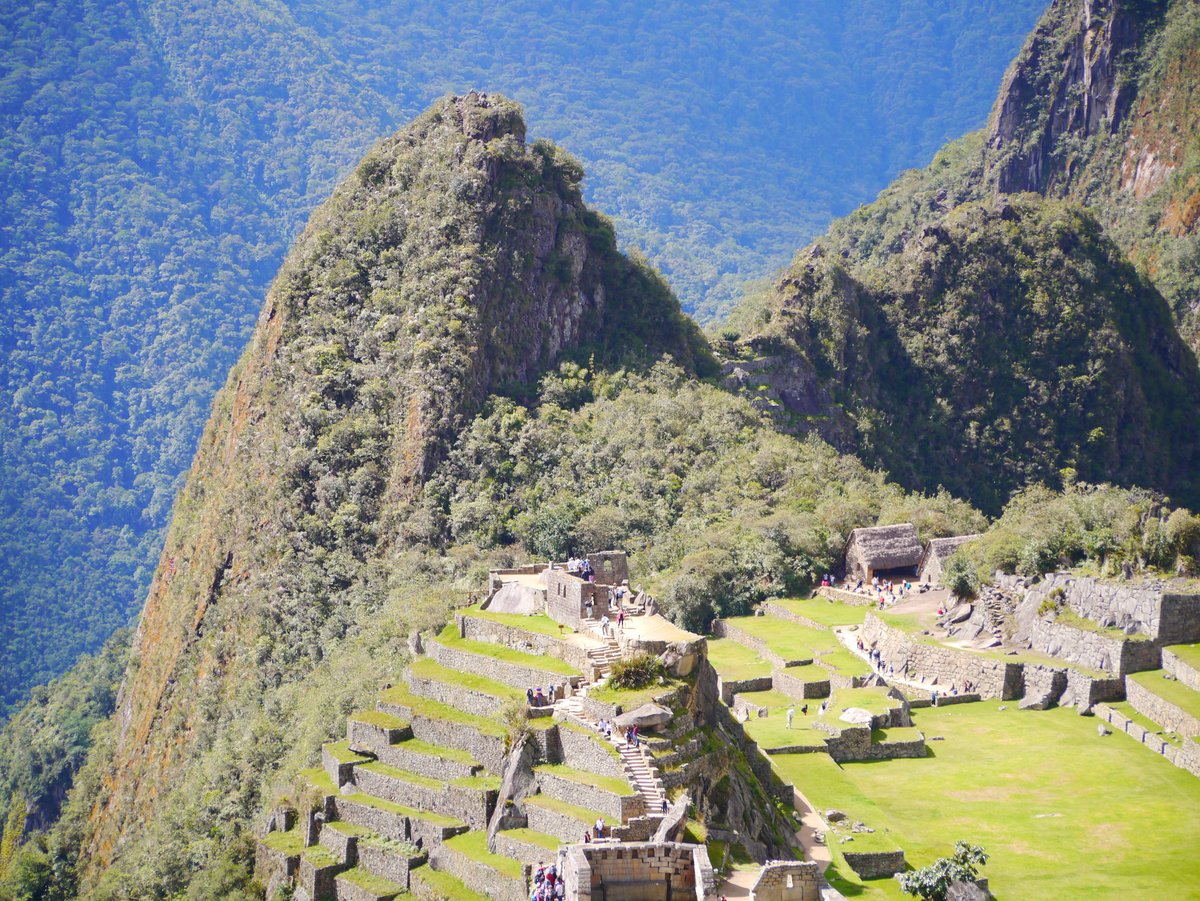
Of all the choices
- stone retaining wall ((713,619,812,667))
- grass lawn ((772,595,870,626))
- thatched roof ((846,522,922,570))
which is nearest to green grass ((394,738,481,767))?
stone retaining wall ((713,619,812,667))

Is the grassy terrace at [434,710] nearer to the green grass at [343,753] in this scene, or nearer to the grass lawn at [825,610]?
the green grass at [343,753]

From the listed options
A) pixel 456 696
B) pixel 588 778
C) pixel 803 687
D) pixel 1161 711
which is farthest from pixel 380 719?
pixel 1161 711

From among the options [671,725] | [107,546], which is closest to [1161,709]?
[671,725]

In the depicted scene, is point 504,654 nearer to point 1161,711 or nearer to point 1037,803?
point 1037,803

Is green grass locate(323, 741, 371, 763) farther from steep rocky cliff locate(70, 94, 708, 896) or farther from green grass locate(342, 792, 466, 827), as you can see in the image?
steep rocky cliff locate(70, 94, 708, 896)

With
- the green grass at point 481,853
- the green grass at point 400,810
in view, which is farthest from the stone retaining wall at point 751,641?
the green grass at point 481,853

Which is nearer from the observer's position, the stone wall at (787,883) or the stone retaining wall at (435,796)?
the stone wall at (787,883)

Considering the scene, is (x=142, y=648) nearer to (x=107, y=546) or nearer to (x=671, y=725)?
(x=107, y=546)
